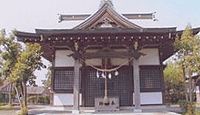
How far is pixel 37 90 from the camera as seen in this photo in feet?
219

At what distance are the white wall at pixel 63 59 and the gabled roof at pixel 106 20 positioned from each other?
1.69 meters

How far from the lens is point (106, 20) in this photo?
17.0m

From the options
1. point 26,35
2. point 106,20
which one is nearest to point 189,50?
point 106,20

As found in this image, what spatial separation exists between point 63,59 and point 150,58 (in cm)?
495

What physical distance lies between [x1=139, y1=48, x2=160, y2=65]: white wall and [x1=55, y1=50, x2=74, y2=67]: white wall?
3.97 meters

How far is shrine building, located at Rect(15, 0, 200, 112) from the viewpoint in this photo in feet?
51.2

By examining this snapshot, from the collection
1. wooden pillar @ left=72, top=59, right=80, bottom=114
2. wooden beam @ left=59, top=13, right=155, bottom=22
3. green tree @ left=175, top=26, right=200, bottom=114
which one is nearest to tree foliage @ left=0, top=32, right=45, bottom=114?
wooden pillar @ left=72, top=59, right=80, bottom=114

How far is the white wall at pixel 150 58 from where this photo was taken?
16.9 meters

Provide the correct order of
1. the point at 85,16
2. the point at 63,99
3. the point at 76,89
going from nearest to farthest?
the point at 76,89, the point at 63,99, the point at 85,16

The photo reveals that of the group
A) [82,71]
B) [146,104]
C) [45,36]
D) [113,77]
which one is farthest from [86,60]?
[146,104]

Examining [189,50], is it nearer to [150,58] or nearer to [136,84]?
[150,58]

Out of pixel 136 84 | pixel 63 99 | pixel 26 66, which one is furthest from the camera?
pixel 63 99

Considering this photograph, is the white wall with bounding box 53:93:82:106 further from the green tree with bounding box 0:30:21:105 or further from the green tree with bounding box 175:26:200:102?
the green tree with bounding box 175:26:200:102

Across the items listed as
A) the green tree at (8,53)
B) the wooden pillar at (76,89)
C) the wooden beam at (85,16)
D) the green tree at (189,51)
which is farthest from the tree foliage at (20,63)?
the green tree at (189,51)
